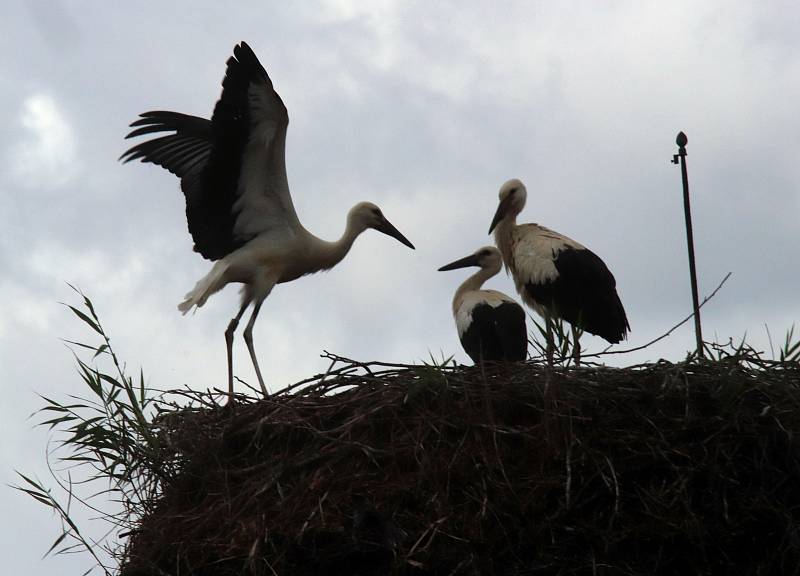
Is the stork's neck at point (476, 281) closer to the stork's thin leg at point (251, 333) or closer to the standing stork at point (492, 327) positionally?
the standing stork at point (492, 327)

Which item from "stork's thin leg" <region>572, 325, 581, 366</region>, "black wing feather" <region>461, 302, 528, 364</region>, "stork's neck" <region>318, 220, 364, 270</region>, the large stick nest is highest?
"stork's neck" <region>318, 220, 364, 270</region>

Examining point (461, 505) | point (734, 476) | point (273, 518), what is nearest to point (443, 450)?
point (461, 505)

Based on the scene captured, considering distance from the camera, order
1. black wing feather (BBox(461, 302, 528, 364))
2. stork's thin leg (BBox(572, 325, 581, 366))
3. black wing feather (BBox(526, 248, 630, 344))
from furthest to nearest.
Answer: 1. black wing feather (BBox(526, 248, 630, 344))
2. black wing feather (BBox(461, 302, 528, 364))
3. stork's thin leg (BBox(572, 325, 581, 366))

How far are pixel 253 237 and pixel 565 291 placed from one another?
1.63 m

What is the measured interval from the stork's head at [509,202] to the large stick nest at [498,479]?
2.56 metres

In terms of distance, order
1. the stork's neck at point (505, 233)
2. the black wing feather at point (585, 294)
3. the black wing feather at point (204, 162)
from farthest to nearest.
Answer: the stork's neck at point (505, 233)
the black wing feather at point (585, 294)
the black wing feather at point (204, 162)

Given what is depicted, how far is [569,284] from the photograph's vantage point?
702 centimetres

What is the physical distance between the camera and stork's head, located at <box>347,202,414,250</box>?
7273 mm

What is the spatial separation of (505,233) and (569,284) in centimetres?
69

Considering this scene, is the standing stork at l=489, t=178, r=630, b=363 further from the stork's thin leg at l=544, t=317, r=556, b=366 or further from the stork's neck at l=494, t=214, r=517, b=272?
the stork's thin leg at l=544, t=317, r=556, b=366

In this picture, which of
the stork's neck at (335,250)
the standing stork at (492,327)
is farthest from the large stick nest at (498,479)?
the stork's neck at (335,250)

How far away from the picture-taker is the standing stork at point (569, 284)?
702cm

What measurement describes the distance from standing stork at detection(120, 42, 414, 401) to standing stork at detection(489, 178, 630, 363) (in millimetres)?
967

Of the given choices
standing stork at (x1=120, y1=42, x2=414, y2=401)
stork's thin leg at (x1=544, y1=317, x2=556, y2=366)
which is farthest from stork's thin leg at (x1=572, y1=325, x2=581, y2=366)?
standing stork at (x1=120, y1=42, x2=414, y2=401)
